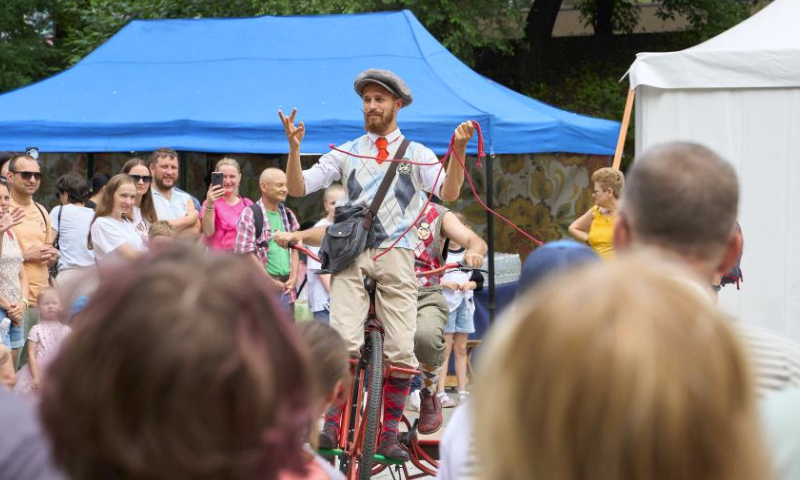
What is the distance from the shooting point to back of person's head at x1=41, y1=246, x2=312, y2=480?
4.23 feet

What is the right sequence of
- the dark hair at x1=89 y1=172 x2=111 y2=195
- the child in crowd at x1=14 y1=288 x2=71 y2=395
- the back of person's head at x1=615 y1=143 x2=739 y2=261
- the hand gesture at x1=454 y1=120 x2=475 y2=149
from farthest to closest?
the dark hair at x1=89 y1=172 x2=111 y2=195, the child in crowd at x1=14 y1=288 x2=71 y2=395, the hand gesture at x1=454 y1=120 x2=475 y2=149, the back of person's head at x1=615 y1=143 x2=739 y2=261

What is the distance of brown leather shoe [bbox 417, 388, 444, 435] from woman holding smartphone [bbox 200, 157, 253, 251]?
91.6 inches

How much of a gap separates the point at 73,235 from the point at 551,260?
5.81 meters

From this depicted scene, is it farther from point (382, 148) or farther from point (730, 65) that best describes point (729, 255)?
point (730, 65)

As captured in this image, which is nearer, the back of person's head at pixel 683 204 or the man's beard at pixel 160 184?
the back of person's head at pixel 683 204

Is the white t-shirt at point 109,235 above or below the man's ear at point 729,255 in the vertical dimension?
below

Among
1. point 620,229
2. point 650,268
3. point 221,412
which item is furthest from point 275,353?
point 620,229

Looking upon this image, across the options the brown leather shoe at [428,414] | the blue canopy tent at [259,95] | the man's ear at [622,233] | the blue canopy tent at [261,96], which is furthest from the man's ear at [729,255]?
the blue canopy tent at [259,95]

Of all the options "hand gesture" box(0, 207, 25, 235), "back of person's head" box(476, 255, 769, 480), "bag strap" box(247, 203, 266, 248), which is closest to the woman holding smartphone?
"bag strap" box(247, 203, 266, 248)

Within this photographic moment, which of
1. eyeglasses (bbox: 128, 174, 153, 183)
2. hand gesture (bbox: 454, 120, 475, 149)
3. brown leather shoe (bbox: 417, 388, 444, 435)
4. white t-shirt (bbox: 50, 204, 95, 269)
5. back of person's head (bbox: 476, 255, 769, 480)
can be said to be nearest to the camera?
back of person's head (bbox: 476, 255, 769, 480)

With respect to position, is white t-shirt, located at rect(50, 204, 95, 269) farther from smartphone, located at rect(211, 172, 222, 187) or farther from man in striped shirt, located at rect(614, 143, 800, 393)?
man in striped shirt, located at rect(614, 143, 800, 393)

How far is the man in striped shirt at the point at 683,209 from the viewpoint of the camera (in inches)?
86.7

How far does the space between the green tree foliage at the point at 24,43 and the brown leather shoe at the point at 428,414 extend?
619 inches

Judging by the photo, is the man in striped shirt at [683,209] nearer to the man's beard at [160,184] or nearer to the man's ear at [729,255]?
the man's ear at [729,255]
